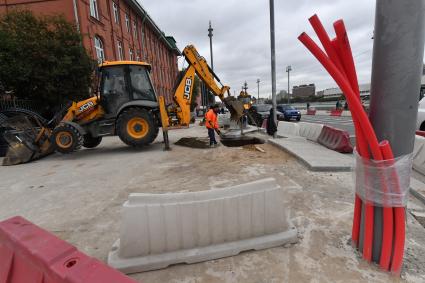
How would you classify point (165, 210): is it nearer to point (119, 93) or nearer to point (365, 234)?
point (365, 234)

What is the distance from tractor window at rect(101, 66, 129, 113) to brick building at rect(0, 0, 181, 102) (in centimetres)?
707

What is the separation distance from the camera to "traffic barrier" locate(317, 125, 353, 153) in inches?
279

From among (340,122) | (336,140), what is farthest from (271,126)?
(340,122)

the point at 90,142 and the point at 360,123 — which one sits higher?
the point at 360,123

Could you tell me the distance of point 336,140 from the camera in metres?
7.45

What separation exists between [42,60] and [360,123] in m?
12.8

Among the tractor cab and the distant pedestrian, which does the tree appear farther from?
the distant pedestrian

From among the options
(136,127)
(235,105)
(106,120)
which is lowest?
(136,127)

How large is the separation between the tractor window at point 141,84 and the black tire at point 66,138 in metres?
Answer: 2.20

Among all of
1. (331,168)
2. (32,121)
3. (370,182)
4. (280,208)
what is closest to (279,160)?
(331,168)

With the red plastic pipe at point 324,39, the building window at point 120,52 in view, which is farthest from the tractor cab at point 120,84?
the building window at point 120,52

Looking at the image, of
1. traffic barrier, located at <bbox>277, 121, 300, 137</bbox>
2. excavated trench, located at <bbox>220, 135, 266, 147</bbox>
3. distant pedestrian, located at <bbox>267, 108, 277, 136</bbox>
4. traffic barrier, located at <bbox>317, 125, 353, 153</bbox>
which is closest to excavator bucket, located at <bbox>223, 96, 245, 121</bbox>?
excavated trench, located at <bbox>220, 135, 266, 147</bbox>

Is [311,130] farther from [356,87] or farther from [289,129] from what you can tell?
[356,87]

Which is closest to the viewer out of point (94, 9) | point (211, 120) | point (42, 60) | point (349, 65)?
point (349, 65)
